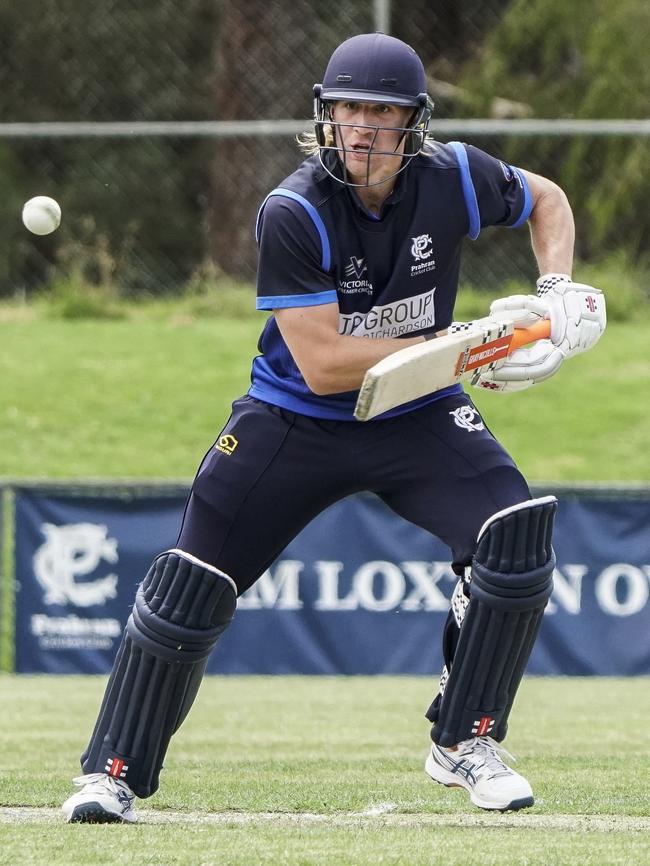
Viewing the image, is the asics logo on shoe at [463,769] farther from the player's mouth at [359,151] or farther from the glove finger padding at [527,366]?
the player's mouth at [359,151]

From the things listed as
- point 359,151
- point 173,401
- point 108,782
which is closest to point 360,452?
point 359,151

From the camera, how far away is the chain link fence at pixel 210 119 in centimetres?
1564

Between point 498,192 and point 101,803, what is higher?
point 498,192

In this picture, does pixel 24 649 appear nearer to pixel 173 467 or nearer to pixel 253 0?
pixel 173 467

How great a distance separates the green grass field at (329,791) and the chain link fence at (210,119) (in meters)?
5.09

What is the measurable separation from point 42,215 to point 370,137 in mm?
1988

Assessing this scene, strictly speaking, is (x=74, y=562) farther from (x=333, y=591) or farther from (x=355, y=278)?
(x=355, y=278)

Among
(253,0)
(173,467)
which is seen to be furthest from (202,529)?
(253,0)

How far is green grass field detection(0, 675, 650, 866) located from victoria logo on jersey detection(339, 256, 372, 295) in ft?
4.66

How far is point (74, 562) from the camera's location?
10.1 m

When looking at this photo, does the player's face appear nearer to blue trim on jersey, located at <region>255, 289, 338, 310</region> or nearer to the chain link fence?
blue trim on jersey, located at <region>255, 289, 338, 310</region>

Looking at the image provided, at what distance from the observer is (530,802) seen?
13.5ft

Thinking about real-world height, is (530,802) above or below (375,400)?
below

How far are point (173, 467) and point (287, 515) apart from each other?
30.6 ft
